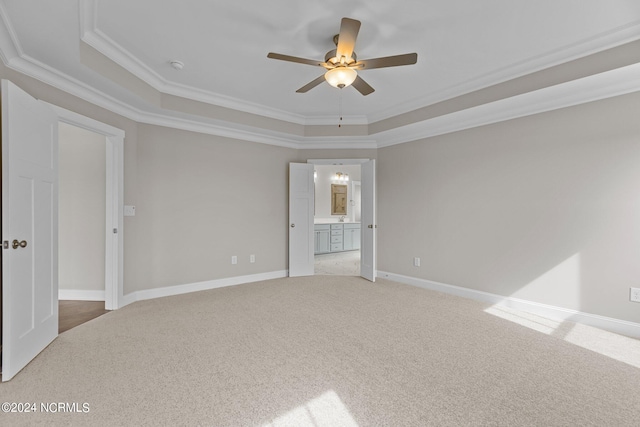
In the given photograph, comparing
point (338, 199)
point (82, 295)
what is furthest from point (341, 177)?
point (82, 295)

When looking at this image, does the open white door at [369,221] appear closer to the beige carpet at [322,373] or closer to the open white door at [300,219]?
the open white door at [300,219]

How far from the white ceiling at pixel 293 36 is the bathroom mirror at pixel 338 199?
5.40 meters

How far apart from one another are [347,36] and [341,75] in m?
0.36

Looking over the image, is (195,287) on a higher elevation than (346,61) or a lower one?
lower

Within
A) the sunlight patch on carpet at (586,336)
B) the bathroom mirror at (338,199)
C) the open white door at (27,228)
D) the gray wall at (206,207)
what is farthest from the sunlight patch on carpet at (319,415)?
the bathroom mirror at (338,199)

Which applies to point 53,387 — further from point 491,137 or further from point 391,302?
point 491,137

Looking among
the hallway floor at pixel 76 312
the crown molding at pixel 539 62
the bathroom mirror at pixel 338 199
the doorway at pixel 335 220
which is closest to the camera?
the crown molding at pixel 539 62

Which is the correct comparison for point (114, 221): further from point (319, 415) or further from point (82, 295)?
point (319, 415)

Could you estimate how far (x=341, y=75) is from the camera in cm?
245

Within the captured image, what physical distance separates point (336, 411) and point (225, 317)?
6.08 ft

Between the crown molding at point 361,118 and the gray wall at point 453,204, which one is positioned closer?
the crown molding at point 361,118

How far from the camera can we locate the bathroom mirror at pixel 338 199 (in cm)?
884

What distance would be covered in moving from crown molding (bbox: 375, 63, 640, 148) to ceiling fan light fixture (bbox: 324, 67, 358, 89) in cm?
192

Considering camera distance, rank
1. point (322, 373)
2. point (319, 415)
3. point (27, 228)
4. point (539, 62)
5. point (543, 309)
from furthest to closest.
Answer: point (543, 309) → point (539, 62) → point (27, 228) → point (322, 373) → point (319, 415)
